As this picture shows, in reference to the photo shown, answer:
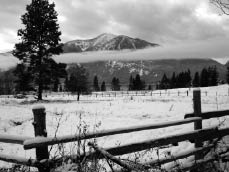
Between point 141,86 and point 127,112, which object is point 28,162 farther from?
point 141,86

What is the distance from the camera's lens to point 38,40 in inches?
1227

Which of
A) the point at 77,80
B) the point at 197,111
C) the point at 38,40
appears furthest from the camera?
the point at 77,80

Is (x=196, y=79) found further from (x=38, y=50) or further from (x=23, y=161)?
(x=23, y=161)

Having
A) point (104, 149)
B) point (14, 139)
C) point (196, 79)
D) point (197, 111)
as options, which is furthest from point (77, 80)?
point (196, 79)

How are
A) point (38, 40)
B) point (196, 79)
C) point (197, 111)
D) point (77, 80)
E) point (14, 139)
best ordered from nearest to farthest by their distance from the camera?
point (14, 139) → point (197, 111) → point (38, 40) → point (77, 80) → point (196, 79)

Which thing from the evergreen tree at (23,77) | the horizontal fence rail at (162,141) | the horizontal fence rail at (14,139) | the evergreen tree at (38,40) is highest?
the evergreen tree at (38,40)

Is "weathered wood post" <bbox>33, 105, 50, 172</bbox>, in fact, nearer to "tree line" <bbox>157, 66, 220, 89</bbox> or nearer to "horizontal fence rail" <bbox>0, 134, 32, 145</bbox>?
"horizontal fence rail" <bbox>0, 134, 32, 145</bbox>

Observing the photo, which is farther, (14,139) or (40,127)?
(14,139)

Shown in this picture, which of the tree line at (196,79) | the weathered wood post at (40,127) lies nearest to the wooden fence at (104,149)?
the weathered wood post at (40,127)

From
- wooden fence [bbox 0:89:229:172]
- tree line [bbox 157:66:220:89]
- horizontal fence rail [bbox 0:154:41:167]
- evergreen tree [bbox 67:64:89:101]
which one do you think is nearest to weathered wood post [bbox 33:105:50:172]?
wooden fence [bbox 0:89:229:172]

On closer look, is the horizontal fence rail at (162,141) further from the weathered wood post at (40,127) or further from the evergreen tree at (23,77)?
the evergreen tree at (23,77)

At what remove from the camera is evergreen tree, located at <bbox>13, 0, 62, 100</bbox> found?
102 ft

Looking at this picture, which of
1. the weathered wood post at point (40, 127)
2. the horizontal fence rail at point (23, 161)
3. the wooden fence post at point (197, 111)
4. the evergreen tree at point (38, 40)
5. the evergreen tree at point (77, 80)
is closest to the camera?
the horizontal fence rail at point (23, 161)

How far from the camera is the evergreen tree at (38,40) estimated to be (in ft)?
102
